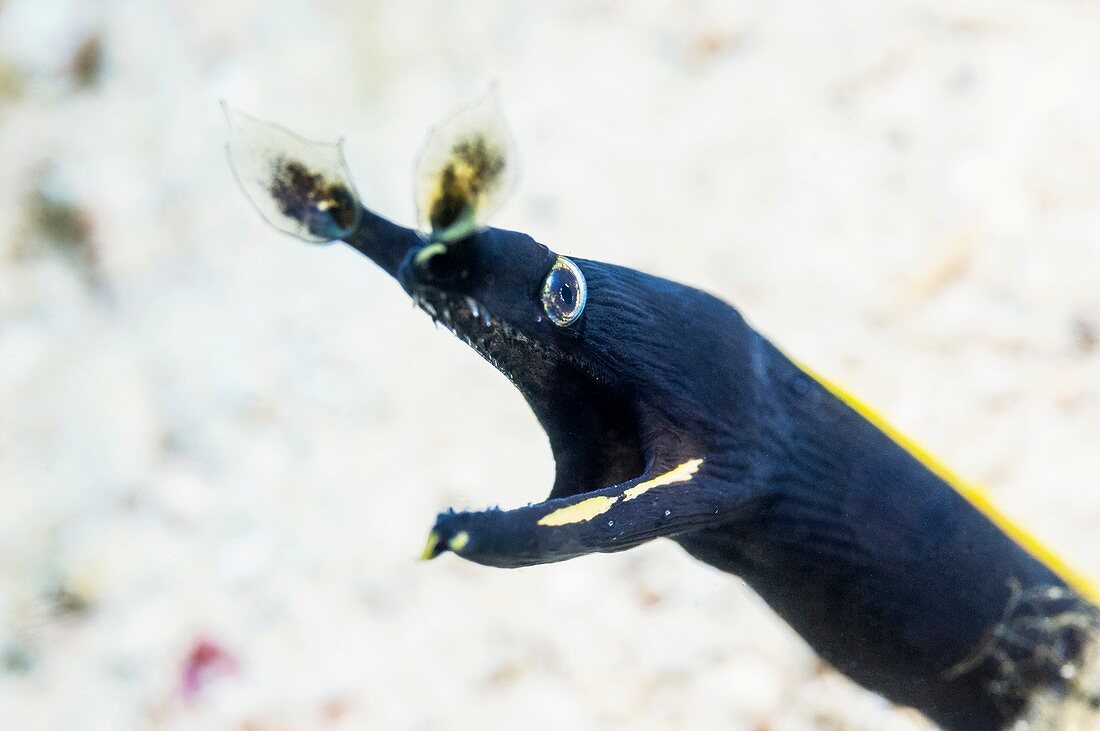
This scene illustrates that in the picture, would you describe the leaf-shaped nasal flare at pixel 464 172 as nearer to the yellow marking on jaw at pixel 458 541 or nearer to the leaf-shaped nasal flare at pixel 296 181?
the leaf-shaped nasal flare at pixel 296 181

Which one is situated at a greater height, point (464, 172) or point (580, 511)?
point (464, 172)

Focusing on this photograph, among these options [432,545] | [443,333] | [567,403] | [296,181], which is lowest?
[432,545]

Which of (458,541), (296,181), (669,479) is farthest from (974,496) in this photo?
(296,181)

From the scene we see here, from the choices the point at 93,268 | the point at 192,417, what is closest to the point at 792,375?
the point at 192,417

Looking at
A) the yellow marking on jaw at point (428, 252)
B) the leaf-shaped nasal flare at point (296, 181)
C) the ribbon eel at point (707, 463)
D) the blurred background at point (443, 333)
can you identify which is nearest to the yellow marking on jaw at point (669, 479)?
the ribbon eel at point (707, 463)

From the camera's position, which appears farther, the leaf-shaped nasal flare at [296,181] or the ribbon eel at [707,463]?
the leaf-shaped nasal flare at [296,181]

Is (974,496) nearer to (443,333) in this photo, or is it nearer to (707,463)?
(707,463)

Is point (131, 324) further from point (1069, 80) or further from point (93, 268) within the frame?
point (1069, 80)
